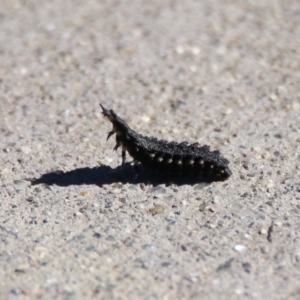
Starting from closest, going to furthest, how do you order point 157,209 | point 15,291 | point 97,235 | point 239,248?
point 15,291, point 239,248, point 97,235, point 157,209

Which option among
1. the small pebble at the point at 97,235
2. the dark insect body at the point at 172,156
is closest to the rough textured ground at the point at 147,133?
the small pebble at the point at 97,235

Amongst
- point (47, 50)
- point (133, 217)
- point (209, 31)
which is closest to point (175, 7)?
point (209, 31)

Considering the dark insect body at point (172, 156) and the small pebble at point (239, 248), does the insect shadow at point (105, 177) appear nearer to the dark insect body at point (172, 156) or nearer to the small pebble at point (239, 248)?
the dark insect body at point (172, 156)

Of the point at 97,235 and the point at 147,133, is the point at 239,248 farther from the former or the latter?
the point at 147,133

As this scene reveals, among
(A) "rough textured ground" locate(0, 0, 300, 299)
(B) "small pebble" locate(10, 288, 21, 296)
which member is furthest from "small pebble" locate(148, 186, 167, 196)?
(B) "small pebble" locate(10, 288, 21, 296)

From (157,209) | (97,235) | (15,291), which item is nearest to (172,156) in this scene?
(157,209)

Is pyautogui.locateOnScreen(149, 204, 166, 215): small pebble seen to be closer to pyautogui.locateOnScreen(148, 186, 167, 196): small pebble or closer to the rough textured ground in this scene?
the rough textured ground
